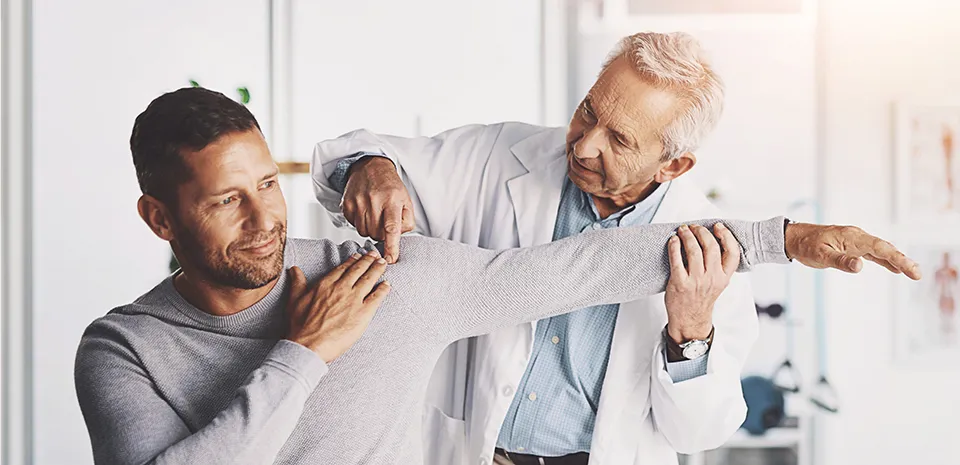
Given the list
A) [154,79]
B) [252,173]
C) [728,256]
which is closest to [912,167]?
[728,256]

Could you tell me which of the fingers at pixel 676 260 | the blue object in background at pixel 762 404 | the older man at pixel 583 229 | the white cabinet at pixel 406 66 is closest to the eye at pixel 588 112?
the older man at pixel 583 229

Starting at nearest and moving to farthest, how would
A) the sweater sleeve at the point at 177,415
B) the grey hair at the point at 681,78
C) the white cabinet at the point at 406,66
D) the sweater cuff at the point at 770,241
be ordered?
the sweater sleeve at the point at 177,415, the sweater cuff at the point at 770,241, the grey hair at the point at 681,78, the white cabinet at the point at 406,66

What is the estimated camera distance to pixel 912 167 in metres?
3.42

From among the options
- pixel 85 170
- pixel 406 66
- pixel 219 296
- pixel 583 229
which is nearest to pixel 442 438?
pixel 583 229

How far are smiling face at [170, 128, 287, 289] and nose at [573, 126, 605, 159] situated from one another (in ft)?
1.58

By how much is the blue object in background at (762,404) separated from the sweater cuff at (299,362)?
8.36 ft

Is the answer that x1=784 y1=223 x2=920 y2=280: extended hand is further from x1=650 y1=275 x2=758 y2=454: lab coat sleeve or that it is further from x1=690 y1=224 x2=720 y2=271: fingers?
x1=650 y1=275 x2=758 y2=454: lab coat sleeve

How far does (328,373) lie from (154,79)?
195 cm

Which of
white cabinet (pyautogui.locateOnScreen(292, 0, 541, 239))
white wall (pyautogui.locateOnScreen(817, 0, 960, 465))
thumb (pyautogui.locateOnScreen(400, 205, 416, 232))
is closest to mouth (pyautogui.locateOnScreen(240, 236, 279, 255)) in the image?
thumb (pyautogui.locateOnScreen(400, 205, 416, 232))

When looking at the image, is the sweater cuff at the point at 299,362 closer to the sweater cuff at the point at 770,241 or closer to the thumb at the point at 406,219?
the thumb at the point at 406,219

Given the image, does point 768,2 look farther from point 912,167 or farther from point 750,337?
point 750,337

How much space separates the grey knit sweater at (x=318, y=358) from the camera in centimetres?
109

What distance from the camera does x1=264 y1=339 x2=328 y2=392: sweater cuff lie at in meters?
1.12

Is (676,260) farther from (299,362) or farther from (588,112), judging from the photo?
(299,362)
